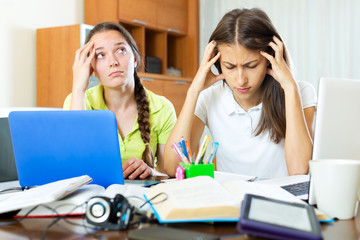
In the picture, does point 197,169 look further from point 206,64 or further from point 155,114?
point 155,114

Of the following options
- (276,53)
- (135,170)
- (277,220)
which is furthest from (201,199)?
(276,53)

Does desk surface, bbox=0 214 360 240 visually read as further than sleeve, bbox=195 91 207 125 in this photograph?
No

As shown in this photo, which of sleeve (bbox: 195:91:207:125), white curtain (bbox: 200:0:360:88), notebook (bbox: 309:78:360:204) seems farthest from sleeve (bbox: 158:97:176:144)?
white curtain (bbox: 200:0:360:88)

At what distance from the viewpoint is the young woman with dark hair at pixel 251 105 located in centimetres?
133

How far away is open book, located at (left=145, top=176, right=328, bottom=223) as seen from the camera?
65 centimetres

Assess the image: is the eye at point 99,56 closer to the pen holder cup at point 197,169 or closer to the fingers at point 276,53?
the fingers at point 276,53

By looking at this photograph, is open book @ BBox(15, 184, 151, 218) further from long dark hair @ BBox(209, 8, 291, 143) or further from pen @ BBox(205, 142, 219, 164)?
long dark hair @ BBox(209, 8, 291, 143)

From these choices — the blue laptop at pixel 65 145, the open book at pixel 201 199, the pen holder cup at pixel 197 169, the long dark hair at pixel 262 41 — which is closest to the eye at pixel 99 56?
the long dark hair at pixel 262 41

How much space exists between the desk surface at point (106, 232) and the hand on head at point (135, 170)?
0.52 m

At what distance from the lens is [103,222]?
66 cm

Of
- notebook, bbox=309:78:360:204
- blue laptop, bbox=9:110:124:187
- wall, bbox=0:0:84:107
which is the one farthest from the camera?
wall, bbox=0:0:84:107

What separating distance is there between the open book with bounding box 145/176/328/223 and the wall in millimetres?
2527

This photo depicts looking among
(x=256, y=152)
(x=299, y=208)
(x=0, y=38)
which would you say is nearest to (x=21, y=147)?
(x=299, y=208)

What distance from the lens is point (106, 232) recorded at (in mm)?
646
